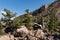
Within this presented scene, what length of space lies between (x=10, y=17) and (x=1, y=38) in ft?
54.8

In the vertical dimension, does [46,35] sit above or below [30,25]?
below

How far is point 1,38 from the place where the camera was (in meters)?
62.4

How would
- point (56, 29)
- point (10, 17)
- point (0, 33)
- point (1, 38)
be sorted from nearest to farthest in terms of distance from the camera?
point (1, 38) → point (0, 33) → point (56, 29) → point (10, 17)

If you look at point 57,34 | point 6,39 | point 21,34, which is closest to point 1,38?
point 6,39

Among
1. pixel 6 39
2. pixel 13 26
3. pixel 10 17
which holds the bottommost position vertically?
pixel 6 39

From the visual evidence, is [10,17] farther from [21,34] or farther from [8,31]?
[21,34]

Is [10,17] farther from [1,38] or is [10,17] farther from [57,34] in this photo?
[57,34]

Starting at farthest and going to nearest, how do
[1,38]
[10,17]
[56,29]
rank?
[10,17], [56,29], [1,38]

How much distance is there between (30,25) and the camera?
2790 inches

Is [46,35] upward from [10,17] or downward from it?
downward

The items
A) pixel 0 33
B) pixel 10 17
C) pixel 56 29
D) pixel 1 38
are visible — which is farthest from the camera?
pixel 10 17

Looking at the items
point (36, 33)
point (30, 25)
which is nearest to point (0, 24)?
point (30, 25)

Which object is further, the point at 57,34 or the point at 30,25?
the point at 30,25

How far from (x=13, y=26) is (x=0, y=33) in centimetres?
600
